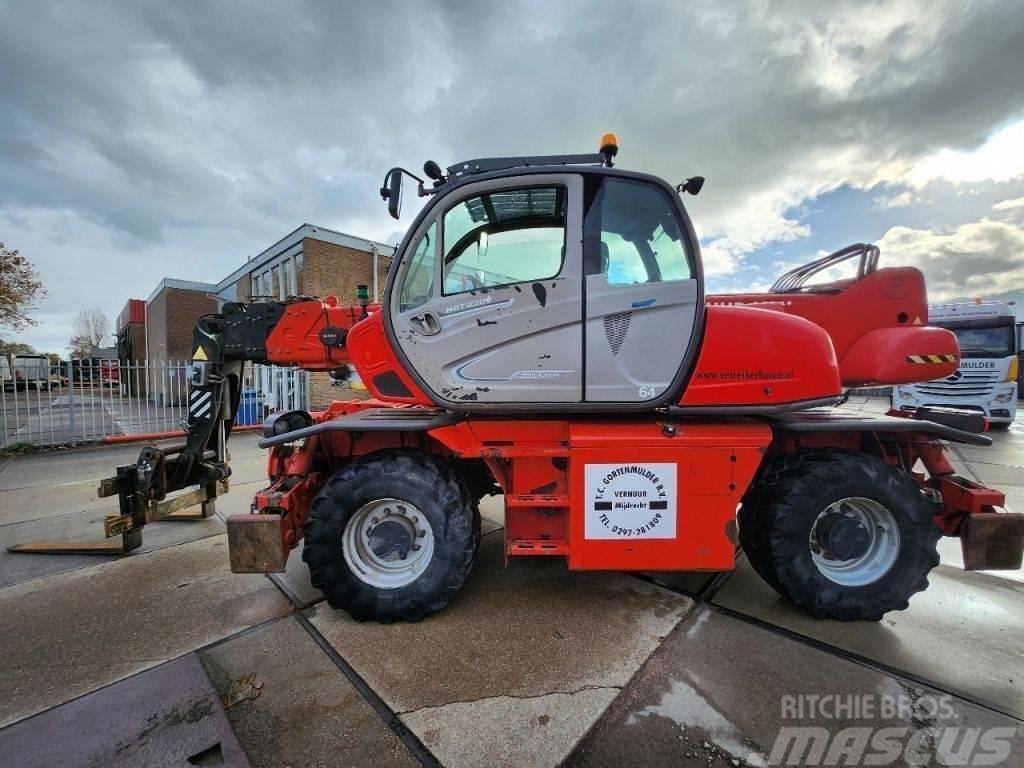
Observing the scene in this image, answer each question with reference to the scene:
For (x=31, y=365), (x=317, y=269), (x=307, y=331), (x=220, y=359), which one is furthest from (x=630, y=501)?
(x=317, y=269)

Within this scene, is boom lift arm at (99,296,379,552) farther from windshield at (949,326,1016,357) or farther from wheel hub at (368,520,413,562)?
windshield at (949,326,1016,357)

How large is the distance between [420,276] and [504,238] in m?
0.68

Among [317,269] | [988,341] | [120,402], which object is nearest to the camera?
[988,341]

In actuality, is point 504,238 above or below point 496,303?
above

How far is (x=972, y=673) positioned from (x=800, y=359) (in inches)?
77.1

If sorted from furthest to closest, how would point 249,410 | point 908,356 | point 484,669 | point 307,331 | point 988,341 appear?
point 249,410 < point 988,341 < point 307,331 < point 908,356 < point 484,669

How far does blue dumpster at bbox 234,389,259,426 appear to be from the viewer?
11.4 metres

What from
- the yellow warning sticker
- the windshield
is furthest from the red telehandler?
the windshield

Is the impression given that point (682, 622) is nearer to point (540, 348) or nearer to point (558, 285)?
point (540, 348)

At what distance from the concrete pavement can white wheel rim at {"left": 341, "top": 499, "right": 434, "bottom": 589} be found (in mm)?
327

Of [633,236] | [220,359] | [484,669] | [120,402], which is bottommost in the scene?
[484,669]

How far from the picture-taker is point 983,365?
10.5 meters

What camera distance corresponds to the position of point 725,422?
3006 mm

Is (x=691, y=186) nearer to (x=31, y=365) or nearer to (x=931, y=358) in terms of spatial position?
(x=931, y=358)
